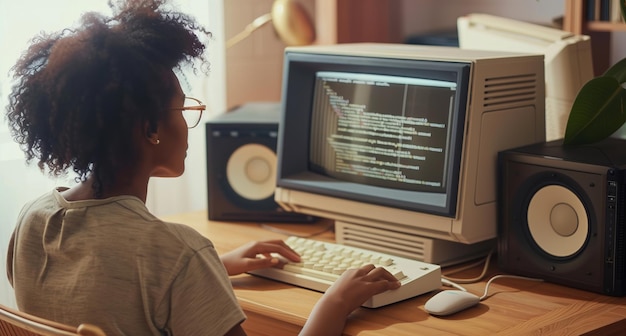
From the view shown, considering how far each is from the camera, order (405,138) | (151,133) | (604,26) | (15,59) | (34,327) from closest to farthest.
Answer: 1. (34,327)
2. (151,133)
3. (405,138)
4. (604,26)
5. (15,59)


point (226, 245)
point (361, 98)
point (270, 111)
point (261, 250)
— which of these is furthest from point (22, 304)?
point (270, 111)

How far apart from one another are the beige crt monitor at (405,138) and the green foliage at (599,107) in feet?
0.40

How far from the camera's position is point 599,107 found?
160cm

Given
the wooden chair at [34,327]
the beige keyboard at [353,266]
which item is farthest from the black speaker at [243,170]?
the wooden chair at [34,327]

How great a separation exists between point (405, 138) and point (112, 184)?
0.67 m

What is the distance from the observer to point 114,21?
1184mm

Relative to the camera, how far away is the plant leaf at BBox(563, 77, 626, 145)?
1596 mm

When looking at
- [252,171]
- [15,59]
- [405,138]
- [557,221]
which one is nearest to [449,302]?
[557,221]

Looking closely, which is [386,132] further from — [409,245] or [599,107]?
[599,107]

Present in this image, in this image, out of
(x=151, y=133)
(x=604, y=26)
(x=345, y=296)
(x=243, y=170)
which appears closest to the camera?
(x=151, y=133)

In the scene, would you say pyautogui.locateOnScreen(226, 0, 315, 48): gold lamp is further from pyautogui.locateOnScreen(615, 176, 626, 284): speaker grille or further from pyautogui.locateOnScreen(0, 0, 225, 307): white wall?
pyautogui.locateOnScreen(615, 176, 626, 284): speaker grille

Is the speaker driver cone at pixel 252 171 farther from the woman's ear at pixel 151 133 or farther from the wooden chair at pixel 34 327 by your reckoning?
the wooden chair at pixel 34 327

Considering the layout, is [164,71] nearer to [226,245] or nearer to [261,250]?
[261,250]

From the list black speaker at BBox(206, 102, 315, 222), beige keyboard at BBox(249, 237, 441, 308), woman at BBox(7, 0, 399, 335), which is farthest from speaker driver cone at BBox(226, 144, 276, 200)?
woman at BBox(7, 0, 399, 335)
